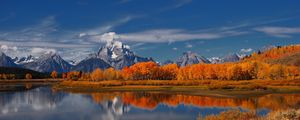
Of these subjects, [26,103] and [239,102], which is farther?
[26,103]

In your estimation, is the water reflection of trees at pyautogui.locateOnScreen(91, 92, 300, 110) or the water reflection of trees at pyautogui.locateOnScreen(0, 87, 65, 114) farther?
the water reflection of trees at pyautogui.locateOnScreen(0, 87, 65, 114)

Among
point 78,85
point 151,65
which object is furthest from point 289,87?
point 151,65

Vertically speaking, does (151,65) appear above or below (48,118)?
above

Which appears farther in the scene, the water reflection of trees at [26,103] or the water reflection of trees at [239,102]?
the water reflection of trees at [26,103]

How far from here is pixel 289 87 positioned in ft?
329

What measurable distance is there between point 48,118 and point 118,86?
82716 millimetres

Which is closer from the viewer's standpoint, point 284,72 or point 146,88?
point 146,88

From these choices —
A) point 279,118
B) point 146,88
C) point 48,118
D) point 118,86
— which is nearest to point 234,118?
point 279,118

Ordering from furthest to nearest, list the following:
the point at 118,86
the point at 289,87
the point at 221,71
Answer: the point at 221,71, the point at 118,86, the point at 289,87

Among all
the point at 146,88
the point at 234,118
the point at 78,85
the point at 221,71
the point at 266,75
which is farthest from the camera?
the point at 221,71

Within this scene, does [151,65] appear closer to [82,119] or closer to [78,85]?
[78,85]

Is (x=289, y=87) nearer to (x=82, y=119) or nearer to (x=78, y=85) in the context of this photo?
(x=82, y=119)

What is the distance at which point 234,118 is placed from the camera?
1412 inches

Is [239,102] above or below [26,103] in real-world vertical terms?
above
